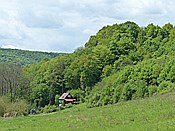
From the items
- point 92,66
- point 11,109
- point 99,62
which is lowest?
point 11,109

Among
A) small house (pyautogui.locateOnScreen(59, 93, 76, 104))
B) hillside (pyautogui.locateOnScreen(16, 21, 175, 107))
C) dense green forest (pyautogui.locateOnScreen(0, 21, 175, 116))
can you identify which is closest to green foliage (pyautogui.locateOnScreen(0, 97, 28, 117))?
dense green forest (pyautogui.locateOnScreen(0, 21, 175, 116))

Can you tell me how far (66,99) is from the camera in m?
98.1

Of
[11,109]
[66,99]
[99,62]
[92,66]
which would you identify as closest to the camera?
[11,109]

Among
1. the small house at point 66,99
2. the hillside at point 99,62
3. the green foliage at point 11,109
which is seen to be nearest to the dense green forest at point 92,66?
the hillside at point 99,62

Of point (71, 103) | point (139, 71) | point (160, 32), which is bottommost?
point (71, 103)

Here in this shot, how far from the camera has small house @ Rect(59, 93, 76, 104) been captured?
97.0 metres

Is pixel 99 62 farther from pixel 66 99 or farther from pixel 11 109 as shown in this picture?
pixel 11 109

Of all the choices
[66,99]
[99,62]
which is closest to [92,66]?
[99,62]

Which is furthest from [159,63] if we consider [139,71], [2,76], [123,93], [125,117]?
[125,117]

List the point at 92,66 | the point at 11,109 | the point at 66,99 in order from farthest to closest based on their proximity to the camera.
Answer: the point at 92,66, the point at 66,99, the point at 11,109

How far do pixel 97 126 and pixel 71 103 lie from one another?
72.6m

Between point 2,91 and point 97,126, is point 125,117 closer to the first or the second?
point 97,126

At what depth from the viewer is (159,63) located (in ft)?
241

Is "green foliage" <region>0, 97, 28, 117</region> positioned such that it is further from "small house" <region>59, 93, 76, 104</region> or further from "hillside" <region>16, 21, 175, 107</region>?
"small house" <region>59, 93, 76, 104</region>
